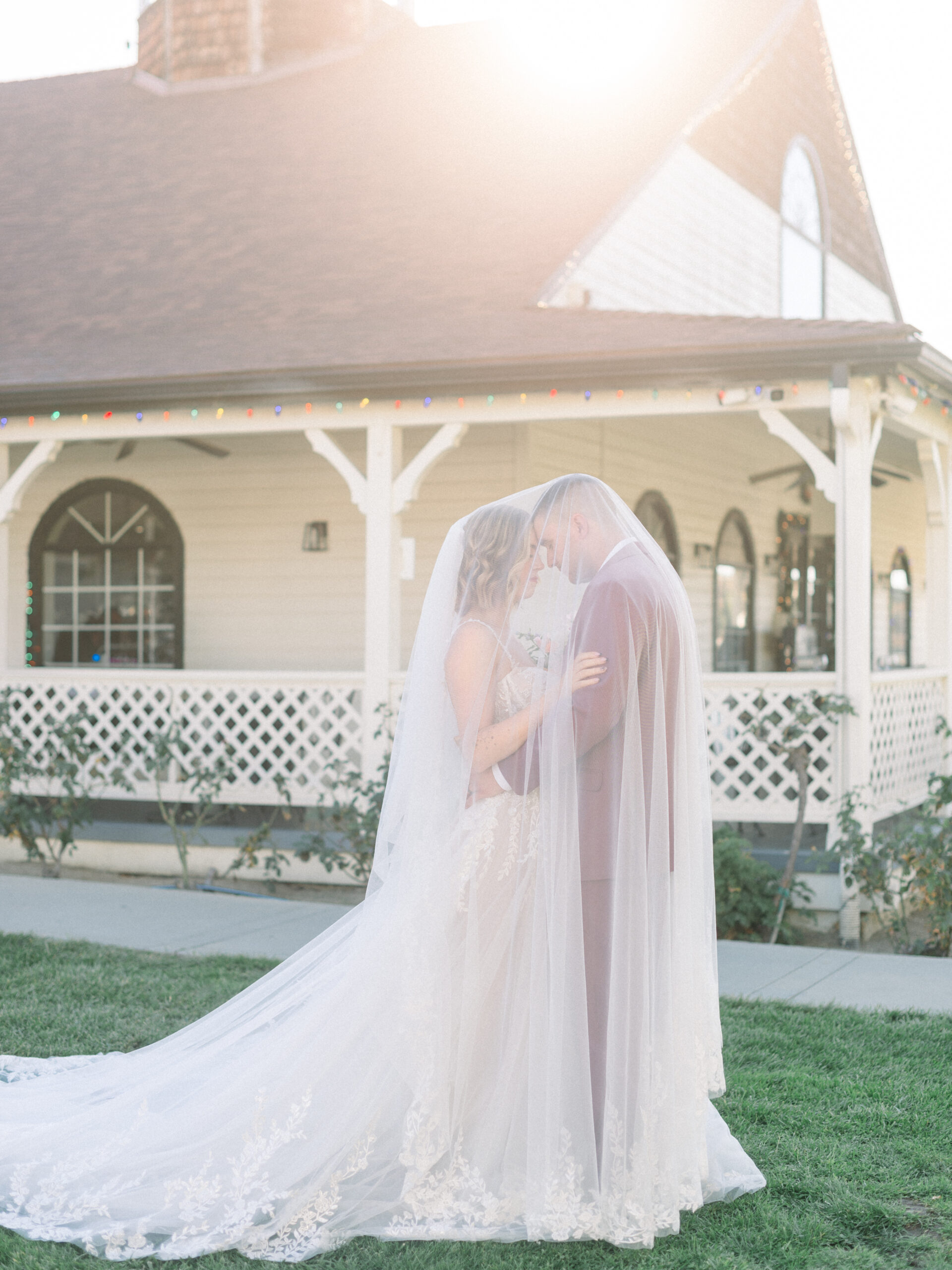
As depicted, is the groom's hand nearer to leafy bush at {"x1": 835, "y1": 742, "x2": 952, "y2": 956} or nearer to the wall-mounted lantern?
leafy bush at {"x1": 835, "y1": 742, "x2": 952, "y2": 956}

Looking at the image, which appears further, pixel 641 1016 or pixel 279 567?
pixel 279 567

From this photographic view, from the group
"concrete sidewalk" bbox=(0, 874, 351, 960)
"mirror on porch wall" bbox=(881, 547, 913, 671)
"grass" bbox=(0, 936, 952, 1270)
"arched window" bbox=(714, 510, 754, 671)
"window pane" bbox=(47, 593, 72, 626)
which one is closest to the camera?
"grass" bbox=(0, 936, 952, 1270)

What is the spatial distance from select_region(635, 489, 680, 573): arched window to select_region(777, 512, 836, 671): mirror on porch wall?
2.22 m

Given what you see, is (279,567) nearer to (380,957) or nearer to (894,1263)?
(380,957)

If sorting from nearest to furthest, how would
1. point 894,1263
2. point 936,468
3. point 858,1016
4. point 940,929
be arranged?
point 894,1263, point 858,1016, point 940,929, point 936,468

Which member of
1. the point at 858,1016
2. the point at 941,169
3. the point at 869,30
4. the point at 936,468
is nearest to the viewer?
the point at 858,1016

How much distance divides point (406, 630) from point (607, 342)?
11.4ft

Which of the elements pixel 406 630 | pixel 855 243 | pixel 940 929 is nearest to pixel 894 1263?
pixel 940 929

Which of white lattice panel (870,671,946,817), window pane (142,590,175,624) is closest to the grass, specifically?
white lattice panel (870,671,946,817)

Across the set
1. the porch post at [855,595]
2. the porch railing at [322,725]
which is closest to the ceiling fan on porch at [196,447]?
the porch railing at [322,725]

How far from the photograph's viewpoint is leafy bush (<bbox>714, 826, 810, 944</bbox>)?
7473 millimetres

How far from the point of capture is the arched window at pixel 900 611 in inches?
693

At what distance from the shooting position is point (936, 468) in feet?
30.9

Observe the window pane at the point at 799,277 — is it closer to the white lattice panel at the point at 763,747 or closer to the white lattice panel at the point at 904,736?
the white lattice panel at the point at 904,736
